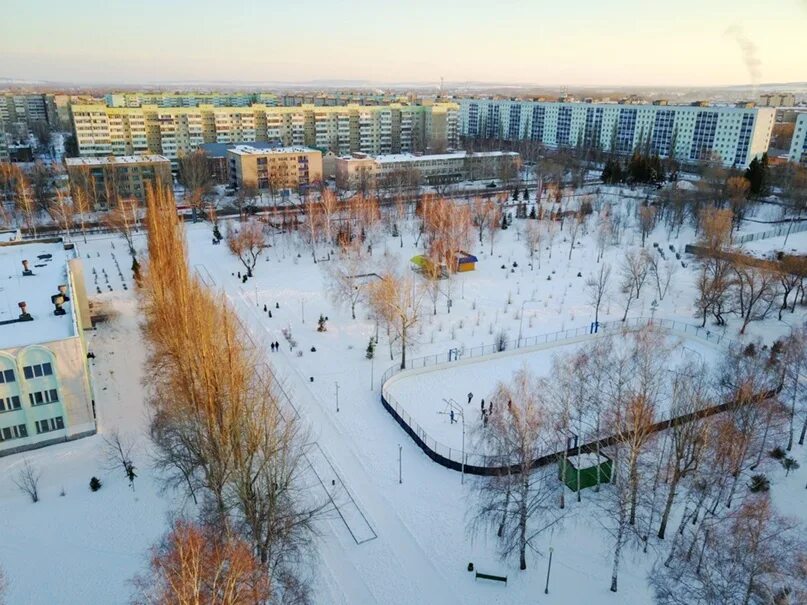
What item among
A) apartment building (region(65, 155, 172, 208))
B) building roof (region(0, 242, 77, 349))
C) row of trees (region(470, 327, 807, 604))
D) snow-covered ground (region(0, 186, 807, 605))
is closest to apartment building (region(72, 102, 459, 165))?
apartment building (region(65, 155, 172, 208))

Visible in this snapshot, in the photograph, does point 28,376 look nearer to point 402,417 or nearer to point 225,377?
point 225,377

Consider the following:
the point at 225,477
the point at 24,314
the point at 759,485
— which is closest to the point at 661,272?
the point at 759,485

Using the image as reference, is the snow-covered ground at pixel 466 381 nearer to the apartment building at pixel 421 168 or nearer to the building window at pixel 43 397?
the building window at pixel 43 397

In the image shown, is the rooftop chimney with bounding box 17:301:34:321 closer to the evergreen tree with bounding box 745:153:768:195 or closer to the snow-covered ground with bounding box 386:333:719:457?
the snow-covered ground with bounding box 386:333:719:457

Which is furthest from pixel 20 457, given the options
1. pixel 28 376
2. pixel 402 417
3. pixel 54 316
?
pixel 402 417

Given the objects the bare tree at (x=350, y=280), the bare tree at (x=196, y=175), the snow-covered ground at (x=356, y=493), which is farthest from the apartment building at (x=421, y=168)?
the snow-covered ground at (x=356, y=493)

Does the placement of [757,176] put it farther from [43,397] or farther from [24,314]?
[43,397]
